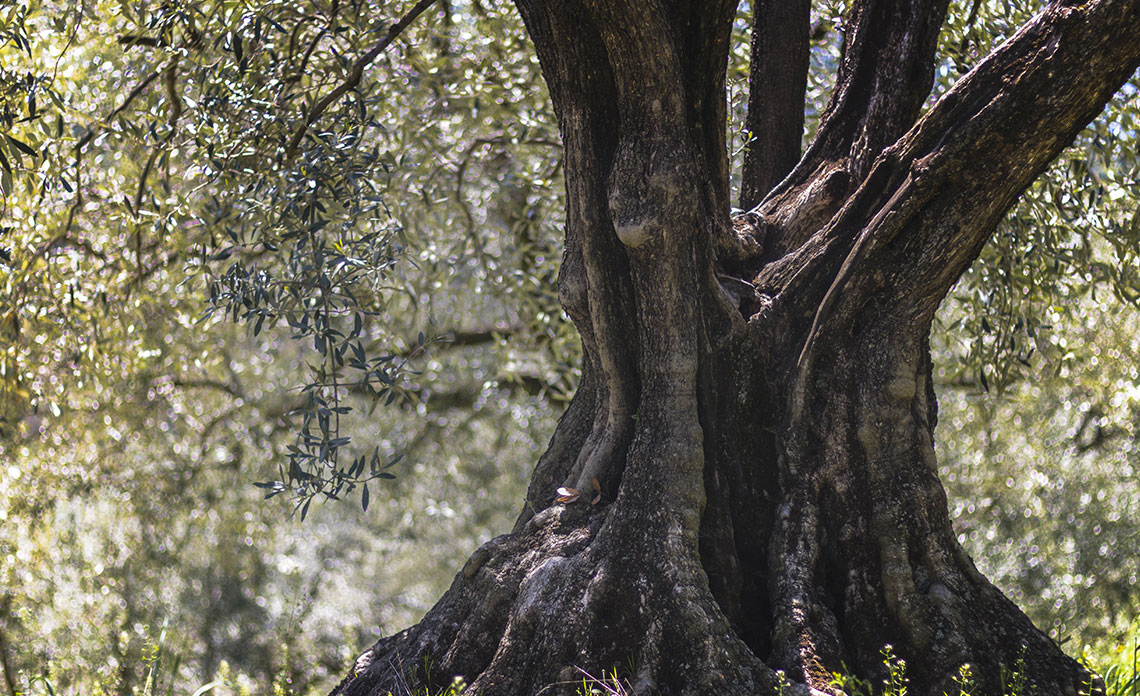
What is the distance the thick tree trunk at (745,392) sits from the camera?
11.4 ft

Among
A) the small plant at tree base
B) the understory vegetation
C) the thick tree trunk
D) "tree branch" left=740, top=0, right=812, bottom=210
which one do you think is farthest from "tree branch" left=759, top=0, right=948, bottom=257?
the small plant at tree base

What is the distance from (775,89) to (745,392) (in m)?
1.85

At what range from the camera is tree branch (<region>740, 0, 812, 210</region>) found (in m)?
5.00

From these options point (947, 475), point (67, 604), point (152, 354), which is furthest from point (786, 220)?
point (67, 604)

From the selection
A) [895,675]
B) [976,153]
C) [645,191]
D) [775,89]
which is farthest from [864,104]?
[895,675]

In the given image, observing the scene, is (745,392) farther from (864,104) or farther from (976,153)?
(864,104)

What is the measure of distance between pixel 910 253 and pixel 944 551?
119cm

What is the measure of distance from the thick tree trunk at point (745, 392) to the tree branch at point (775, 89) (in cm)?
56

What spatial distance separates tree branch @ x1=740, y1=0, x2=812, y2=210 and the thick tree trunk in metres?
0.56

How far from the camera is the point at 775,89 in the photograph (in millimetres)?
5070

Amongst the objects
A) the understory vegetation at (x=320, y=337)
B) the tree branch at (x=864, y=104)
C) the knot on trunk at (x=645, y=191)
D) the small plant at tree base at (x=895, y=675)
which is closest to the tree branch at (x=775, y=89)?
the tree branch at (x=864, y=104)

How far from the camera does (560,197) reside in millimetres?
8039

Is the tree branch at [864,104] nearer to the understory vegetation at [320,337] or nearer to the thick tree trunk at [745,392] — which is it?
the thick tree trunk at [745,392]

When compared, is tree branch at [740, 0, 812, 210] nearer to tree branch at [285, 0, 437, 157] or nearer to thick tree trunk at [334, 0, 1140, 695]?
thick tree trunk at [334, 0, 1140, 695]
